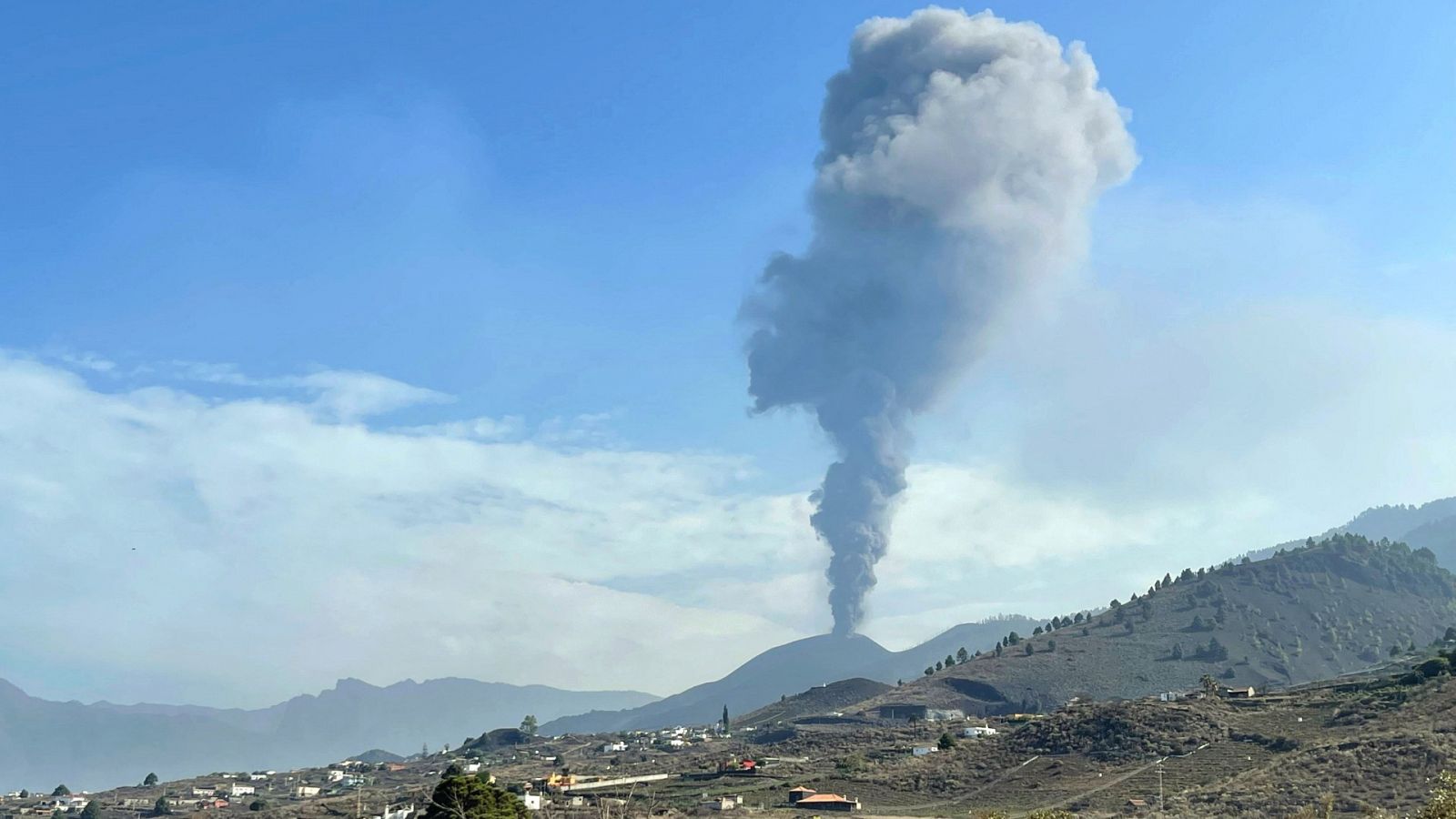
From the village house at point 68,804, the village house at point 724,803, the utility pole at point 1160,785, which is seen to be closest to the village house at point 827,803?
the village house at point 724,803

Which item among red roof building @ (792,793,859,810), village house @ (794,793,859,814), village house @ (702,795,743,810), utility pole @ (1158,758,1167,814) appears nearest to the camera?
utility pole @ (1158,758,1167,814)

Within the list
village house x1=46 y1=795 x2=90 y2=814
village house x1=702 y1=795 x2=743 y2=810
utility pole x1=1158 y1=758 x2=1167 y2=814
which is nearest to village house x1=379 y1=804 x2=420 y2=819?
village house x1=702 y1=795 x2=743 y2=810

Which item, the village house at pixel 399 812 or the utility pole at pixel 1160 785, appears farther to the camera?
the village house at pixel 399 812

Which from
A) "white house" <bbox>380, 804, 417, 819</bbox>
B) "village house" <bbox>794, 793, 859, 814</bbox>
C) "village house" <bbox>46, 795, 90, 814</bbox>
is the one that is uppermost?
"village house" <bbox>46, 795, 90, 814</bbox>

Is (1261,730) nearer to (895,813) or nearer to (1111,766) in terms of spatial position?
(1111,766)

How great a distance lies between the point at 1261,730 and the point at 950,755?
107ft

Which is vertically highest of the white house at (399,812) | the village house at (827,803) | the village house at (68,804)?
the village house at (68,804)

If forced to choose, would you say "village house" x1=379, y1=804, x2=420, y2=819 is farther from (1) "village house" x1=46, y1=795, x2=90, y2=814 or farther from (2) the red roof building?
(1) "village house" x1=46, y1=795, x2=90, y2=814

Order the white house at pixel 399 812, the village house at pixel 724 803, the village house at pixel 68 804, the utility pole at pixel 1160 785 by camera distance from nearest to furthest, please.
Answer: the utility pole at pixel 1160 785 → the white house at pixel 399 812 → the village house at pixel 724 803 → the village house at pixel 68 804

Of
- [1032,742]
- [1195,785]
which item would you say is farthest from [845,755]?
[1195,785]

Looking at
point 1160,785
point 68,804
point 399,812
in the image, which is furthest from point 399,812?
point 68,804

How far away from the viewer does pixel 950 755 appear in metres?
131

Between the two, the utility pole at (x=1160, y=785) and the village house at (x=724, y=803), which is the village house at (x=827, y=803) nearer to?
the village house at (x=724, y=803)

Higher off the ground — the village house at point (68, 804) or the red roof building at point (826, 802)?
the village house at point (68, 804)
